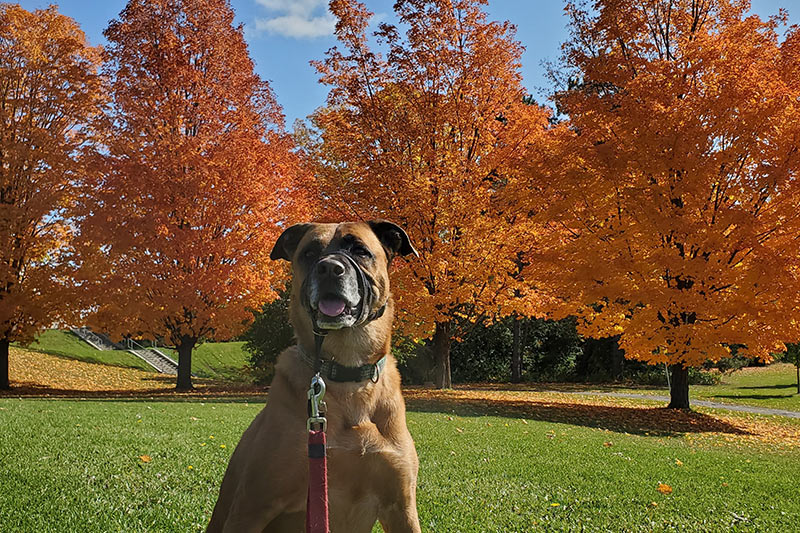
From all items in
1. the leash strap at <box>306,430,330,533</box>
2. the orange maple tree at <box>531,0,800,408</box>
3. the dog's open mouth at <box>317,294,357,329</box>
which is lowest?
the leash strap at <box>306,430,330,533</box>

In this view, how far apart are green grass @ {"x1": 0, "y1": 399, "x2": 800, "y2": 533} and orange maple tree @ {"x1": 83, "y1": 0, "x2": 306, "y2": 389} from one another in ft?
20.8

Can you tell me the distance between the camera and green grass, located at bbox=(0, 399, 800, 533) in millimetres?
4035

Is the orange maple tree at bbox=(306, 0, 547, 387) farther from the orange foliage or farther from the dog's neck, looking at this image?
the dog's neck

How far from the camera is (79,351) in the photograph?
1123 inches

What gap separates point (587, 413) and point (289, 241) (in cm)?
1218

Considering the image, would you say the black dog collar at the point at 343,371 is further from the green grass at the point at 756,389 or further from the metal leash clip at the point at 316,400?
the green grass at the point at 756,389

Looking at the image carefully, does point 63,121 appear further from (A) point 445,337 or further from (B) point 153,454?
(B) point 153,454

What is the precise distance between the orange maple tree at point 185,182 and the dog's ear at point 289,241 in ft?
42.1

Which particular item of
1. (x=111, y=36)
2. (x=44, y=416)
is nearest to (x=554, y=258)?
(x=44, y=416)

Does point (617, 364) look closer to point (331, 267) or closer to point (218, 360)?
point (218, 360)

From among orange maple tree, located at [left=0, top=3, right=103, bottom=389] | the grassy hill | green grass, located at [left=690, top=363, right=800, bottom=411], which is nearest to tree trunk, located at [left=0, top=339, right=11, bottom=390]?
orange maple tree, located at [left=0, top=3, right=103, bottom=389]

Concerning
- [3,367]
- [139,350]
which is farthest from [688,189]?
[139,350]

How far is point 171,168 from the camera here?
50.3 feet

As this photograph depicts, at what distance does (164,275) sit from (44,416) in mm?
6786
